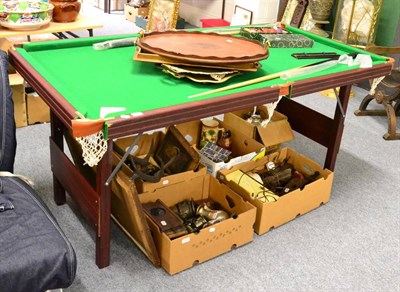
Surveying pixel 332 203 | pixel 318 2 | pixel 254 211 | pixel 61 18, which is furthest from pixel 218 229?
pixel 318 2

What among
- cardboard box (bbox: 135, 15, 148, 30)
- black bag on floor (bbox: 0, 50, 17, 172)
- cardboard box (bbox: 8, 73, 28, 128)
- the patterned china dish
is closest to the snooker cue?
black bag on floor (bbox: 0, 50, 17, 172)

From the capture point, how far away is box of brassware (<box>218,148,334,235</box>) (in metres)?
2.60

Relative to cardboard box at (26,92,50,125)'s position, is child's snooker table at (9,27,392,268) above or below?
above

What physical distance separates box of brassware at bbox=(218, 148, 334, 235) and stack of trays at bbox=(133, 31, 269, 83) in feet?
2.20

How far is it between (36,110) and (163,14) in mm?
1862

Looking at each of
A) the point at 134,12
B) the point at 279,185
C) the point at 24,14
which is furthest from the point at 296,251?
the point at 134,12

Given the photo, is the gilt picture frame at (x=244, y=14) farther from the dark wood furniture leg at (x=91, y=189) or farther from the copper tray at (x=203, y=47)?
the dark wood furniture leg at (x=91, y=189)

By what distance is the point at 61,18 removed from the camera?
3.88 m

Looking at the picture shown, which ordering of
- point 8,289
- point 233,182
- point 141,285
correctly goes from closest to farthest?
point 8,289 → point 141,285 → point 233,182

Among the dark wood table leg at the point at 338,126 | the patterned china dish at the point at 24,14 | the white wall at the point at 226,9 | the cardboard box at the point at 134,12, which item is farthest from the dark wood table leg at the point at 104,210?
the cardboard box at the point at 134,12

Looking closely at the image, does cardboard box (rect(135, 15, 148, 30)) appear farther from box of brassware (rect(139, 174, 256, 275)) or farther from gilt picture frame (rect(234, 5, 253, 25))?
box of brassware (rect(139, 174, 256, 275))

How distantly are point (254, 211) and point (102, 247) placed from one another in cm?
75

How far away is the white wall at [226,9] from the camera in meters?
5.59

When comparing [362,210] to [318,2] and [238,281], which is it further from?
[318,2]
